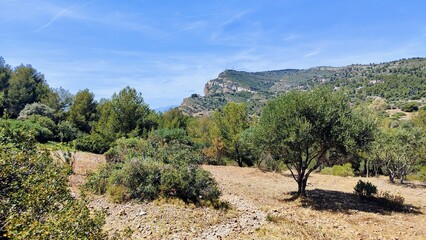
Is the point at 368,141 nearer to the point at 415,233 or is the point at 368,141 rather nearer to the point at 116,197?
the point at 415,233

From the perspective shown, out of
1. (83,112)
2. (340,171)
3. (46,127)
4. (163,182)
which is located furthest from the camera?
(83,112)

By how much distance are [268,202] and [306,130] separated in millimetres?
5197

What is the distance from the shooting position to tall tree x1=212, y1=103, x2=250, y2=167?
35.4m

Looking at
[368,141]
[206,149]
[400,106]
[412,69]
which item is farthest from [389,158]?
[412,69]

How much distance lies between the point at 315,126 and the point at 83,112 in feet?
152

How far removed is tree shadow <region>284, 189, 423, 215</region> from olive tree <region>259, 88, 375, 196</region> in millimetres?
2813

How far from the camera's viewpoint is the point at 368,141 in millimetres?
16906

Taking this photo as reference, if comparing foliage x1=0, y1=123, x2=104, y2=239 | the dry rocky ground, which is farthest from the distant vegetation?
the dry rocky ground

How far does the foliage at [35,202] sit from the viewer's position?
433 centimetres

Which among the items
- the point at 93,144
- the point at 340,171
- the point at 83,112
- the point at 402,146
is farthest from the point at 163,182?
the point at 83,112

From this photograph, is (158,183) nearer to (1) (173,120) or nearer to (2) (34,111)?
(1) (173,120)

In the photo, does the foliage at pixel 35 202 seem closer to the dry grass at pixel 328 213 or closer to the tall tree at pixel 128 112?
the dry grass at pixel 328 213

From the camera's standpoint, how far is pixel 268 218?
13.7 m

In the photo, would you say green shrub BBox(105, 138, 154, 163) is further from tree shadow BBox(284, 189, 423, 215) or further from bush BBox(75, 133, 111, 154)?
bush BBox(75, 133, 111, 154)
